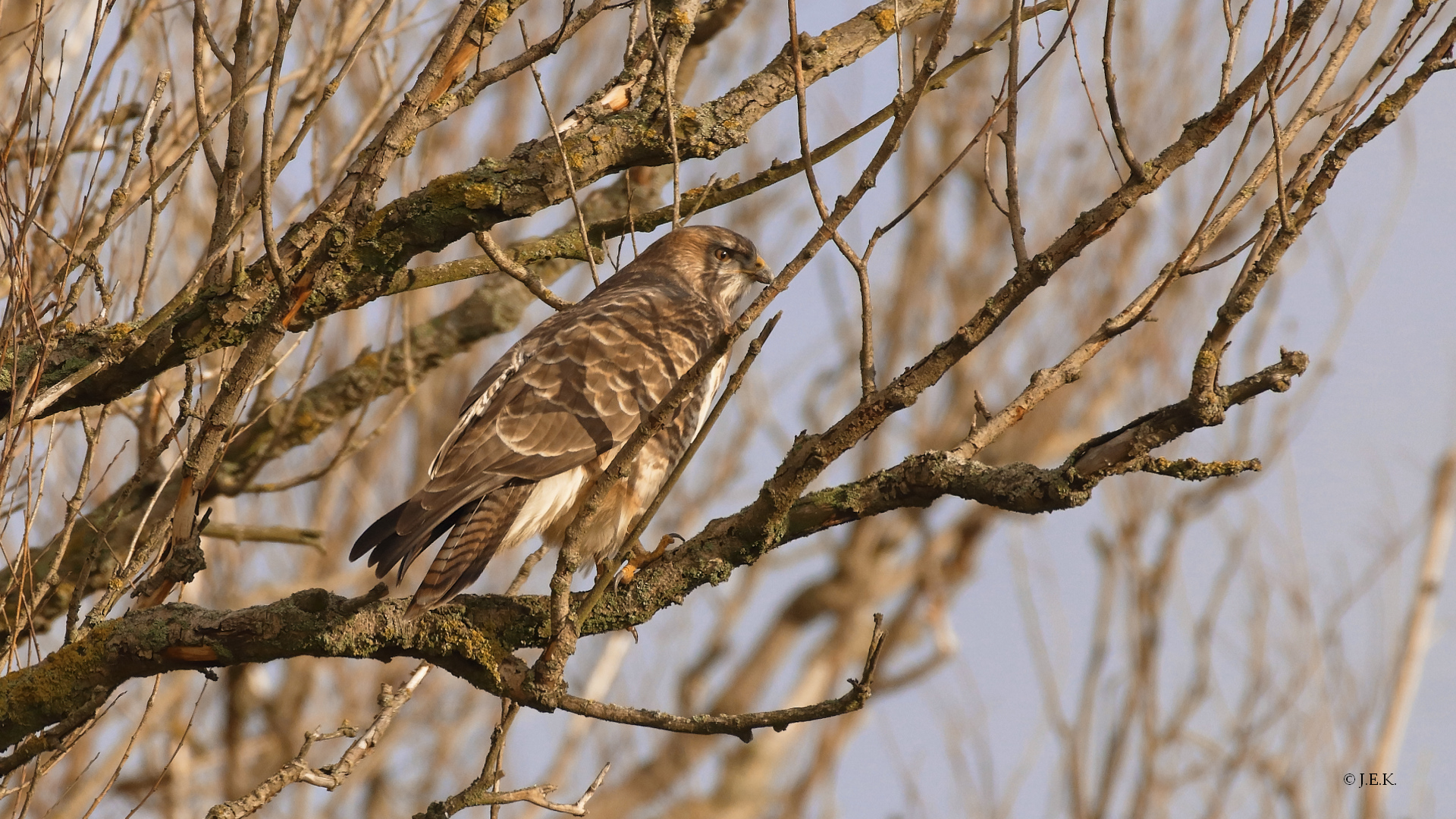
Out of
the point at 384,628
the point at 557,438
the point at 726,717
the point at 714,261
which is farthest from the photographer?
the point at 714,261

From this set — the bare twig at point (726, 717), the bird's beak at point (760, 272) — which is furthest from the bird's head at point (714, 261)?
the bare twig at point (726, 717)

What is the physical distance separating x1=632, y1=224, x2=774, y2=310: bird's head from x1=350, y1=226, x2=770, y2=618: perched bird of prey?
1.91ft

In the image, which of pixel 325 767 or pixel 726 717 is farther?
pixel 325 767

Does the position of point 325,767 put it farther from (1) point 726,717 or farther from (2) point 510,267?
(2) point 510,267

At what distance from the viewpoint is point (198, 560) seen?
291 cm

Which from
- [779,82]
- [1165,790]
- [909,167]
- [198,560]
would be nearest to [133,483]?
[198,560]

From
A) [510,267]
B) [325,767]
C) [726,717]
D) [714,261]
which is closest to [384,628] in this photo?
[325,767]

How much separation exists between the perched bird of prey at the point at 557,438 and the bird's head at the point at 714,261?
582mm

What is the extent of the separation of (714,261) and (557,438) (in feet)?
6.16

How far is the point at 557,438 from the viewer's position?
12.2 ft

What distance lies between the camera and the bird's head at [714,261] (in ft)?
17.6

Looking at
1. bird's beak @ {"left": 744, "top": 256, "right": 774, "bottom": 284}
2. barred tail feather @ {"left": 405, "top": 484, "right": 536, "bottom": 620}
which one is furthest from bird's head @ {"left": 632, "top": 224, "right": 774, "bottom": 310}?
barred tail feather @ {"left": 405, "top": 484, "right": 536, "bottom": 620}

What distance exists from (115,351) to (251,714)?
578 centimetres

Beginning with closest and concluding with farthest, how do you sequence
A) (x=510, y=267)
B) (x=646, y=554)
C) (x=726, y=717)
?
(x=726, y=717) → (x=510, y=267) → (x=646, y=554)
